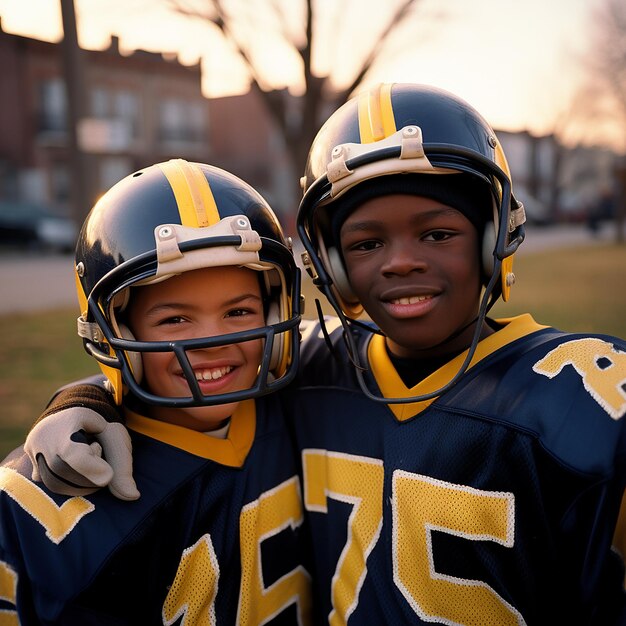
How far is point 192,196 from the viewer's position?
1890 millimetres

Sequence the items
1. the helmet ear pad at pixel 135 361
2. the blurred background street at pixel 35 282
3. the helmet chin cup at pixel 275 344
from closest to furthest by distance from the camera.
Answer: the helmet ear pad at pixel 135 361 < the helmet chin cup at pixel 275 344 < the blurred background street at pixel 35 282

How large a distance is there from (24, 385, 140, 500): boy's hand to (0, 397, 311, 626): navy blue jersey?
53 mm

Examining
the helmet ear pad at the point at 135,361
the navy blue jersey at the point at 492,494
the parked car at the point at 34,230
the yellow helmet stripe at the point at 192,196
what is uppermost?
the yellow helmet stripe at the point at 192,196

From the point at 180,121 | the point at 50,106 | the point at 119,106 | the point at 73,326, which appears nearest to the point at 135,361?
the point at 73,326

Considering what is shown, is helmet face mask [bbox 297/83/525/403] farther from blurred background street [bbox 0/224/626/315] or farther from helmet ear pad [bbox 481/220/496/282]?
blurred background street [bbox 0/224/626/315]

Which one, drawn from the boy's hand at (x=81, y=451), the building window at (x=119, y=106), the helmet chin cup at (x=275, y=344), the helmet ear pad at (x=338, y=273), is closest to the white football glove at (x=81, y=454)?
the boy's hand at (x=81, y=451)

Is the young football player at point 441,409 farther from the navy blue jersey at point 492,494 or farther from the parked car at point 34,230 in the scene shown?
the parked car at point 34,230

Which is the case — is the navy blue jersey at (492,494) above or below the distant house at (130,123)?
below

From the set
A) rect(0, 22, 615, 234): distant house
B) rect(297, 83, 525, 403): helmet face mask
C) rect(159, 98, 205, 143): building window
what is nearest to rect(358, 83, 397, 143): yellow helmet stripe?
rect(297, 83, 525, 403): helmet face mask

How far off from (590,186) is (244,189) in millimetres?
65571

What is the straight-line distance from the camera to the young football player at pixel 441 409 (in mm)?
1575

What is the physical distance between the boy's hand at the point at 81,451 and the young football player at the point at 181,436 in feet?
0.14

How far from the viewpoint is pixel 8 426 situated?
13.6ft

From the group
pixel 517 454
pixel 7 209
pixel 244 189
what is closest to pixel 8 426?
pixel 244 189
